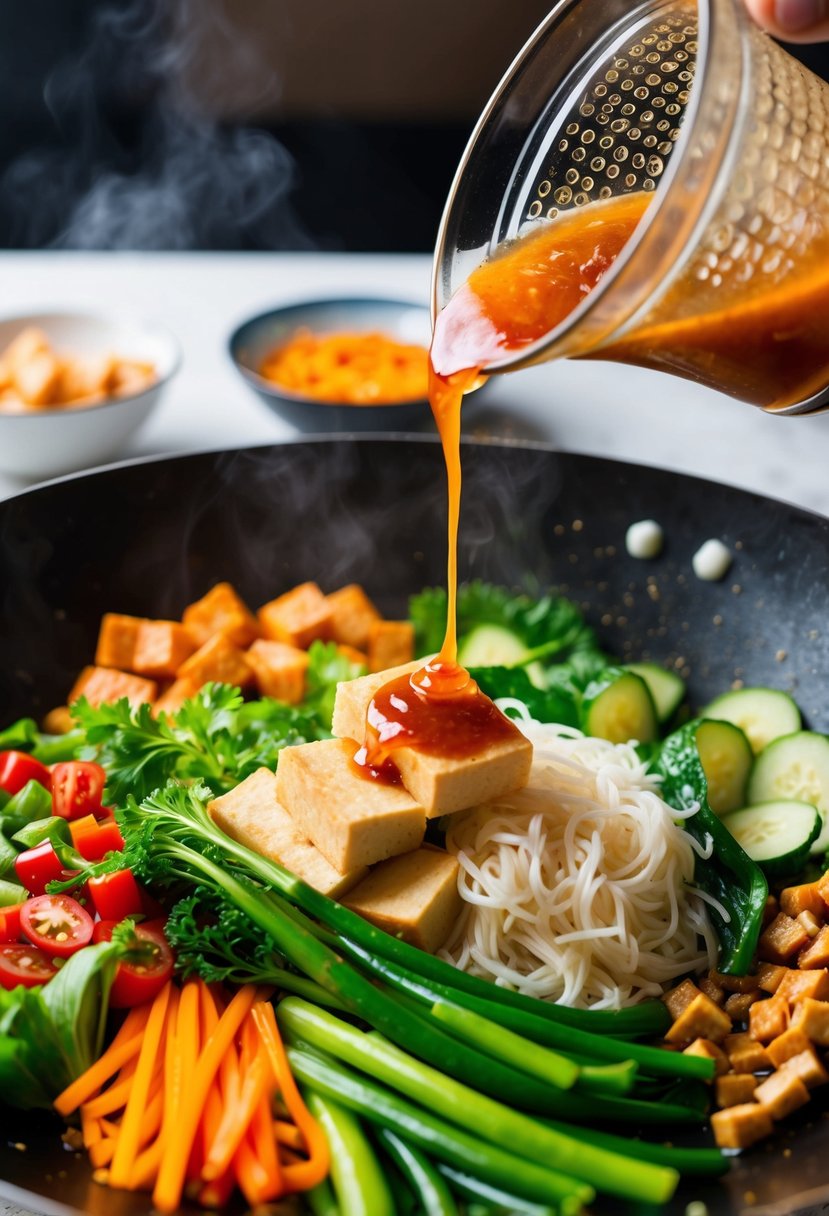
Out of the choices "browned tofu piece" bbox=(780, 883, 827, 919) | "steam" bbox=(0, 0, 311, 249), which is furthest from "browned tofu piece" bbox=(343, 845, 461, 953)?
"steam" bbox=(0, 0, 311, 249)

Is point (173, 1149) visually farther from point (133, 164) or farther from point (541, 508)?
point (133, 164)

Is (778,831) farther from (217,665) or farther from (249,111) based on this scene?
(249,111)

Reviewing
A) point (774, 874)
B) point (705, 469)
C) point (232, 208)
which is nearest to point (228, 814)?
point (774, 874)

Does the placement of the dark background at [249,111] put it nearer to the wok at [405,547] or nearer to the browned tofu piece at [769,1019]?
the wok at [405,547]

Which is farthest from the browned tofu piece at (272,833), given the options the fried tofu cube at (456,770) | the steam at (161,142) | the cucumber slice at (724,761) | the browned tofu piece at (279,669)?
the steam at (161,142)

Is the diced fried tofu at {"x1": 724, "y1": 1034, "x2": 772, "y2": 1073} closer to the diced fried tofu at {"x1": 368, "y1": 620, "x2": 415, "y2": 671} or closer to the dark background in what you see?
the diced fried tofu at {"x1": 368, "y1": 620, "x2": 415, "y2": 671}

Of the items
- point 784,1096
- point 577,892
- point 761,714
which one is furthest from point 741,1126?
point 761,714
